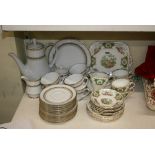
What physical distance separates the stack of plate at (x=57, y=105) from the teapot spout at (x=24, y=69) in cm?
12

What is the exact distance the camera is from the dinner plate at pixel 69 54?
57.5 inches

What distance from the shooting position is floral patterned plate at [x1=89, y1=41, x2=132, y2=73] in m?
1.47

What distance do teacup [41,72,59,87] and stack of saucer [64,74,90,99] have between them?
5 centimetres

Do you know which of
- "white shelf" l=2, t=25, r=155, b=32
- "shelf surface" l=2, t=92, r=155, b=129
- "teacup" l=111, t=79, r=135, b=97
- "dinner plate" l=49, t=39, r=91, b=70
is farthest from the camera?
"dinner plate" l=49, t=39, r=91, b=70

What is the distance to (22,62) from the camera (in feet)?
4.60

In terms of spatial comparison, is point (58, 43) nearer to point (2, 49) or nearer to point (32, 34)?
point (32, 34)

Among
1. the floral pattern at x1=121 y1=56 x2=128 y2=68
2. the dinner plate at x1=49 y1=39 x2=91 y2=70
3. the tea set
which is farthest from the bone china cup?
the floral pattern at x1=121 y1=56 x2=128 y2=68

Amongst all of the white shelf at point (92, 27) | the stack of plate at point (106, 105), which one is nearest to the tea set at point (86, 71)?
the stack of plate at point (106, 105)

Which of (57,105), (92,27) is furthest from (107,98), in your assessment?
(92,27)

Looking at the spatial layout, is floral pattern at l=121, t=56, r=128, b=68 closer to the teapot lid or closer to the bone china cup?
the bone china cup

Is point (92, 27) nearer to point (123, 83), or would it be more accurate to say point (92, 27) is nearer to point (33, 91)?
point (123, 83)

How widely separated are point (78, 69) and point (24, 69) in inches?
10.8

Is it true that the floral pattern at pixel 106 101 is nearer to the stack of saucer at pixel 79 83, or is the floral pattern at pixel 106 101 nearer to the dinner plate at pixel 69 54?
the stack of saucer at pixel 79 83
